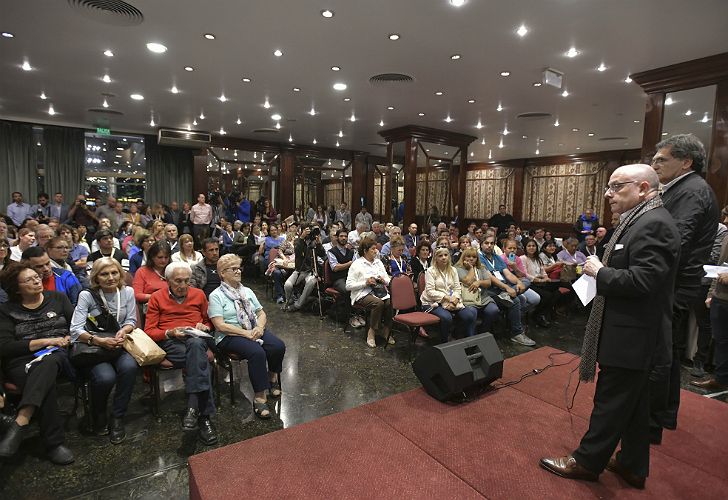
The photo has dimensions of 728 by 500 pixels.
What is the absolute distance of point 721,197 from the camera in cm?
494

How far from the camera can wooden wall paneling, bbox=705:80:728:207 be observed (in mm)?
4883

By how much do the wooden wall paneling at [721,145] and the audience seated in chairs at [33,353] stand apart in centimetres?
682

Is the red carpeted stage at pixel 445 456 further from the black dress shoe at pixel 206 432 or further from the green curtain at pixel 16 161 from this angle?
the green curtain at pixel 16 161

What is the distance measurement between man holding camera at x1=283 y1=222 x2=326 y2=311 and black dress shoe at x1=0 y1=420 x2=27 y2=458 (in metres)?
3.46

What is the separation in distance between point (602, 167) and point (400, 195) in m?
7.07

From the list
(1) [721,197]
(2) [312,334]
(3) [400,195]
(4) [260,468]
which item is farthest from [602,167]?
(4) [260,468]

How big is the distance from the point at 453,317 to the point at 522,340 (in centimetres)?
95

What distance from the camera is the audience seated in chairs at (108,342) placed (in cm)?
243

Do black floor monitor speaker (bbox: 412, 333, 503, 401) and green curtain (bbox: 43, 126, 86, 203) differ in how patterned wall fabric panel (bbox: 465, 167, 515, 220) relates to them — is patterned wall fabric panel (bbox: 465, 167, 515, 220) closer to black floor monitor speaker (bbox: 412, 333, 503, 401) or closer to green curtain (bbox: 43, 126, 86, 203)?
green curtain (bbox: 43, 126, 86, 203)

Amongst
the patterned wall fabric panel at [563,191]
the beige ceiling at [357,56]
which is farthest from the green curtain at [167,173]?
the patterned wall fabric panel at [563,191]

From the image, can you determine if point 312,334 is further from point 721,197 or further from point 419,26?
point 721,197

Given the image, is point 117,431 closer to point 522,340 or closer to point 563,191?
point 522,340

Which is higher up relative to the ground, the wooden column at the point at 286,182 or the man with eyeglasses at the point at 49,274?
the wooden column at the point at 286,182

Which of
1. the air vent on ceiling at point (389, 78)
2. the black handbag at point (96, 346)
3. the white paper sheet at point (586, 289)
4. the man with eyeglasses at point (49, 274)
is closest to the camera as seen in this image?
the white paper sheet at point (586, 289)
